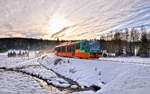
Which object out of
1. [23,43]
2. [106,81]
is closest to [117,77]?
[106,81]

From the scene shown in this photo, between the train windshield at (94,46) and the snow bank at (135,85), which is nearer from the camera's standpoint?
the snow bank at (135,85)

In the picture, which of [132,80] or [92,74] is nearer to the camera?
[132,80]

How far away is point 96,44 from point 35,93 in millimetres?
12627

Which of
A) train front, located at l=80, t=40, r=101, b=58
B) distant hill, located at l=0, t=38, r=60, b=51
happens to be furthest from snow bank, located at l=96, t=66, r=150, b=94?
distant hill, located at l=0, t=38, r=60, b=51

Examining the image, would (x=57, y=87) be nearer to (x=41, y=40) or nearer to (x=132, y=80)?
(x=132, y=80)

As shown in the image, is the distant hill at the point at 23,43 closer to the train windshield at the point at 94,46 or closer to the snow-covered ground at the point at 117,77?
the train windshield at the point at 94,46

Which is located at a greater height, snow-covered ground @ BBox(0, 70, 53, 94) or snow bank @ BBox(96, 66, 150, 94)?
snow bank @ BBox(96, 66, 150, 94)

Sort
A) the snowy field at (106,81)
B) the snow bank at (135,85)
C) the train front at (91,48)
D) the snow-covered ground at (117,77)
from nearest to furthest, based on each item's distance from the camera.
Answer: the snow bank at (135,85)
the snow-covered ground at (117,77)
the snowy field at (106,81)
the train front at (91,48)

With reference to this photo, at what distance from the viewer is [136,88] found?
19.4 feet

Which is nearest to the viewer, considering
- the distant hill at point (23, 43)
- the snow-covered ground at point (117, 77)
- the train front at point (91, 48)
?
the snow-covered ground at point (117, 77)

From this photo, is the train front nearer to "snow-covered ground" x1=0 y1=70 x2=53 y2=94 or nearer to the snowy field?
the snowy field

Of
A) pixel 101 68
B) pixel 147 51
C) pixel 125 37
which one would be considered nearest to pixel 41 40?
pixel 125 37

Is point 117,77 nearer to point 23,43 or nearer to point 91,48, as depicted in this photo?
point 91,48

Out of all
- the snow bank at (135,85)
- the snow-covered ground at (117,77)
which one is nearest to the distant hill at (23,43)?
the snow-covered ground at (117,77)
